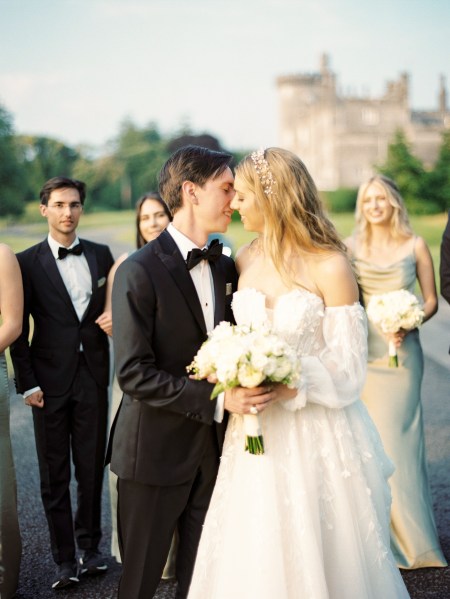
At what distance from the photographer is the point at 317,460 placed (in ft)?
11.0

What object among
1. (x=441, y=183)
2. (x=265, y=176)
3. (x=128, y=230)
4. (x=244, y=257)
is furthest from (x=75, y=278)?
(x=441, y=183)

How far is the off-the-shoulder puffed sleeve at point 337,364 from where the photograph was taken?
3297 millimetres

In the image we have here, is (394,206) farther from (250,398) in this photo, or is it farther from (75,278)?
(250,398)

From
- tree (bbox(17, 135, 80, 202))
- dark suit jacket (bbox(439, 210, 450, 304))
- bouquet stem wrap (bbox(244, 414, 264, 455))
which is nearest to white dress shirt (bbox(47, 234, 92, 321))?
bouquet stem wrap (bbox(244, 414, 264, 455))

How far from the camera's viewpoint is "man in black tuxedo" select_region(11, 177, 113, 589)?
15.3 ft

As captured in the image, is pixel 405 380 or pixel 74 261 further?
pixel 405 380

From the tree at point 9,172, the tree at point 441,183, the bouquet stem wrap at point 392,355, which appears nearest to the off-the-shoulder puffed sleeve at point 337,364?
the bouquet stem wrap at point 392,355

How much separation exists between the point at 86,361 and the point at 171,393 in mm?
1799

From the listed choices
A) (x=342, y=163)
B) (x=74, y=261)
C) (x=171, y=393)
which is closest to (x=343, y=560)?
(x=171, y=393)

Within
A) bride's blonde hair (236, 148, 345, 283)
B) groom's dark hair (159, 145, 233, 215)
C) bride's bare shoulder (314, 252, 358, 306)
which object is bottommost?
bride's bare shoulder (314, 252, 358, 306)

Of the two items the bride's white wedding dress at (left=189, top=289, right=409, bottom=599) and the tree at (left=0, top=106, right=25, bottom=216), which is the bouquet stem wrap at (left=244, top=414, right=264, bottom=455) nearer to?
the bride's white wedding dress at (left=189, top=289, right=409, bottom=599)

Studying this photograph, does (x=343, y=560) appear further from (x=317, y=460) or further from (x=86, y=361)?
(x=86, y=361)

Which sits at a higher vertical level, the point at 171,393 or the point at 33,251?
the point at 33,251

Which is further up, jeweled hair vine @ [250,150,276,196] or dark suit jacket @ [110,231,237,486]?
jeweled hair vine @ [250,150,276,196]
